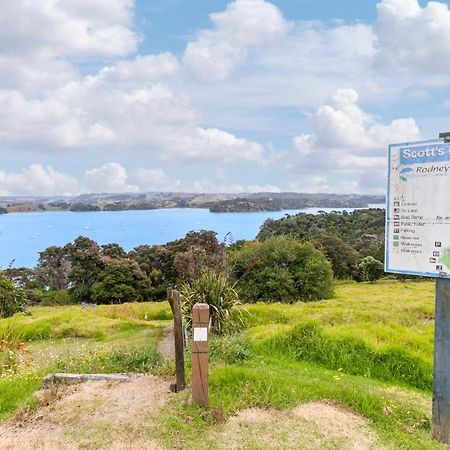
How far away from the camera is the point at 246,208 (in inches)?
4626

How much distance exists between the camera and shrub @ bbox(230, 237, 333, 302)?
27016mm

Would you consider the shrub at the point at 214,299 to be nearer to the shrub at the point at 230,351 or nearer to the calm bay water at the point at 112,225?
the shrub at the point at 230,351

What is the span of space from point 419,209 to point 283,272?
72.7 feet

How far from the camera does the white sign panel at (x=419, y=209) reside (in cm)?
525

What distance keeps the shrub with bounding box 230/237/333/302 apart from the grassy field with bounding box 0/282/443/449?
13.3 m

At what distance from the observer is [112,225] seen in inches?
4513

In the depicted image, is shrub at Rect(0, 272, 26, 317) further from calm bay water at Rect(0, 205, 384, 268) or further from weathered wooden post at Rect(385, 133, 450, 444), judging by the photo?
calm bay water at Rect(0, 205, 384, 268)

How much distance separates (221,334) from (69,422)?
20.1ft

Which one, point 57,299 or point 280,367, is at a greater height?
point 280,367

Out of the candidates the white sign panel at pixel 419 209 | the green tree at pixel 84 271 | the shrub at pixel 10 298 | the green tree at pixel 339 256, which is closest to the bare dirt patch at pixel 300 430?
the white sign panel at pixel 419 209

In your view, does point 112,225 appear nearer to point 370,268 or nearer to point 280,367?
point 370,268

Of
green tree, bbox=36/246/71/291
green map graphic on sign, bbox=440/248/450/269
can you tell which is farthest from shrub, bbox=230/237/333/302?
green tree, bbox=36/246/71/291

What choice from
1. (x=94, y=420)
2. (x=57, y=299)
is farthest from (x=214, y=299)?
(x=57, y=299)

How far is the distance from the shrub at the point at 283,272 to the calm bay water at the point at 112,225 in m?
40.1
